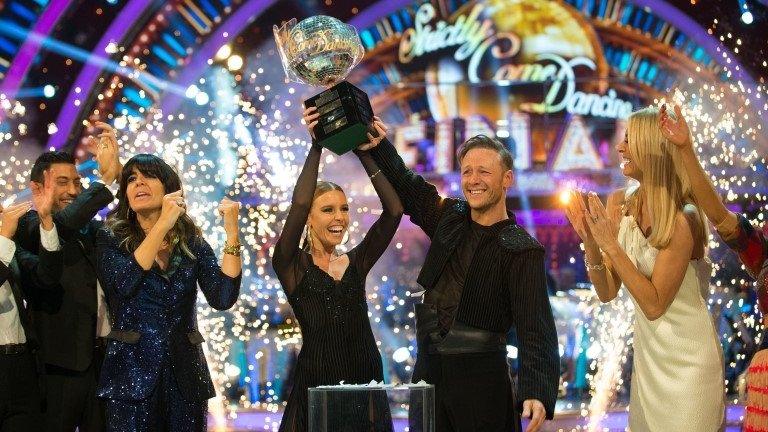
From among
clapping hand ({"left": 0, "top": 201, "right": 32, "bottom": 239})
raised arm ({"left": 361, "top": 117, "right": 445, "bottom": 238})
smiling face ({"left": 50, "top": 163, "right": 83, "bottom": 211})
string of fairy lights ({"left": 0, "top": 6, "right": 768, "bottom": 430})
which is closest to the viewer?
raised arm ({"left": 361, "top": 117, "right": 445, "bottom": 238})

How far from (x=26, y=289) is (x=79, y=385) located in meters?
0.43

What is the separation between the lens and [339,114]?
135 inches

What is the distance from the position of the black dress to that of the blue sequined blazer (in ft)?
0.76

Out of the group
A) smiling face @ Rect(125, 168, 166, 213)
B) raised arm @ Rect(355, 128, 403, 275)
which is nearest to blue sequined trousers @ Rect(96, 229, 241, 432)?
smiling face @ Rect(125, 168, 166, 213)

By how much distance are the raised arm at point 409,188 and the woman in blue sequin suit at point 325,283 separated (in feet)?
0.24

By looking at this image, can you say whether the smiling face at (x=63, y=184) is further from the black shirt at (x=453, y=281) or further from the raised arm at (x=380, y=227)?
the black shirt at (x=453, y=281)

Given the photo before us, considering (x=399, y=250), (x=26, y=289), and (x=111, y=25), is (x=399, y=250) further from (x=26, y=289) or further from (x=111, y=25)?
(x=26, y=289)

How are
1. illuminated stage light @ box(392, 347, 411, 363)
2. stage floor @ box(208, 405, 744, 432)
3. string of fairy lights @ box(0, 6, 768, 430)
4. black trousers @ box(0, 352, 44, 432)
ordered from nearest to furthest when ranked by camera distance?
black trousers @ box(0, 352, 44, 432)
stage floor @ box(208, 405, 744, 432)
string of fairy lights @ box(0, 6, 768, 430)
illuminated stage light @ box(392, 347, 411, 363)

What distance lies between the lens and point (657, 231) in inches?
125

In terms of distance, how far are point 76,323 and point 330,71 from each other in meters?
1.49

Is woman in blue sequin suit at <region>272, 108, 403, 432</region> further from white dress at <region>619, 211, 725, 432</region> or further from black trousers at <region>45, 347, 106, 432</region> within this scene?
black trousers at <region>45, 347, 106, 432</region>

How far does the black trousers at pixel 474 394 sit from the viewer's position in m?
3.23

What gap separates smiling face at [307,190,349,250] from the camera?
11.4 feet

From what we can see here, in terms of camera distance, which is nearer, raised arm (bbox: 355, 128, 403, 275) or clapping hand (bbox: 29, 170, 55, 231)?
raised arm (bbox: 355, 128, 403, 275)
